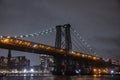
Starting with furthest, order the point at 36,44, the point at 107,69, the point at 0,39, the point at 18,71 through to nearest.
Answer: the point at 18,71 → the point at 107,69 → the point at 36,44 → the point at 0,39

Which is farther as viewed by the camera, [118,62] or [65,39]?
[118,62]

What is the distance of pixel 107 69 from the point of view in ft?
461

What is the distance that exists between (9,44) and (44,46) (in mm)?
15109

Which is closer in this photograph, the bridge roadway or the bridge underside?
the bridge roadway

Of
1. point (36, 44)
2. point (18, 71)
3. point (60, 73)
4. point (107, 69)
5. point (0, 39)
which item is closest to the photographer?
point (0, 39)

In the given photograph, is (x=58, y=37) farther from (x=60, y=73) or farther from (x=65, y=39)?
(x=60, y=73)

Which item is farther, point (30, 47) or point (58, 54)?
point (58, 54)

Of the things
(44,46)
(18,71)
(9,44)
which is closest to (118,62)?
(18,71)

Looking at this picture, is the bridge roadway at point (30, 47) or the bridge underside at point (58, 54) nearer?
the bridge roadway at point (30, 47)

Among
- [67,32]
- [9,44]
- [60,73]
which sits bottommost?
[60,73]

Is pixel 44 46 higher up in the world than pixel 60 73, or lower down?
higher up

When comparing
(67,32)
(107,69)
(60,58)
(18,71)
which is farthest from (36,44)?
(18,71)

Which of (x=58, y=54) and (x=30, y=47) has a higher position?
(x=30, y=47)

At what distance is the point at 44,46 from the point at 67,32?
13755mm
